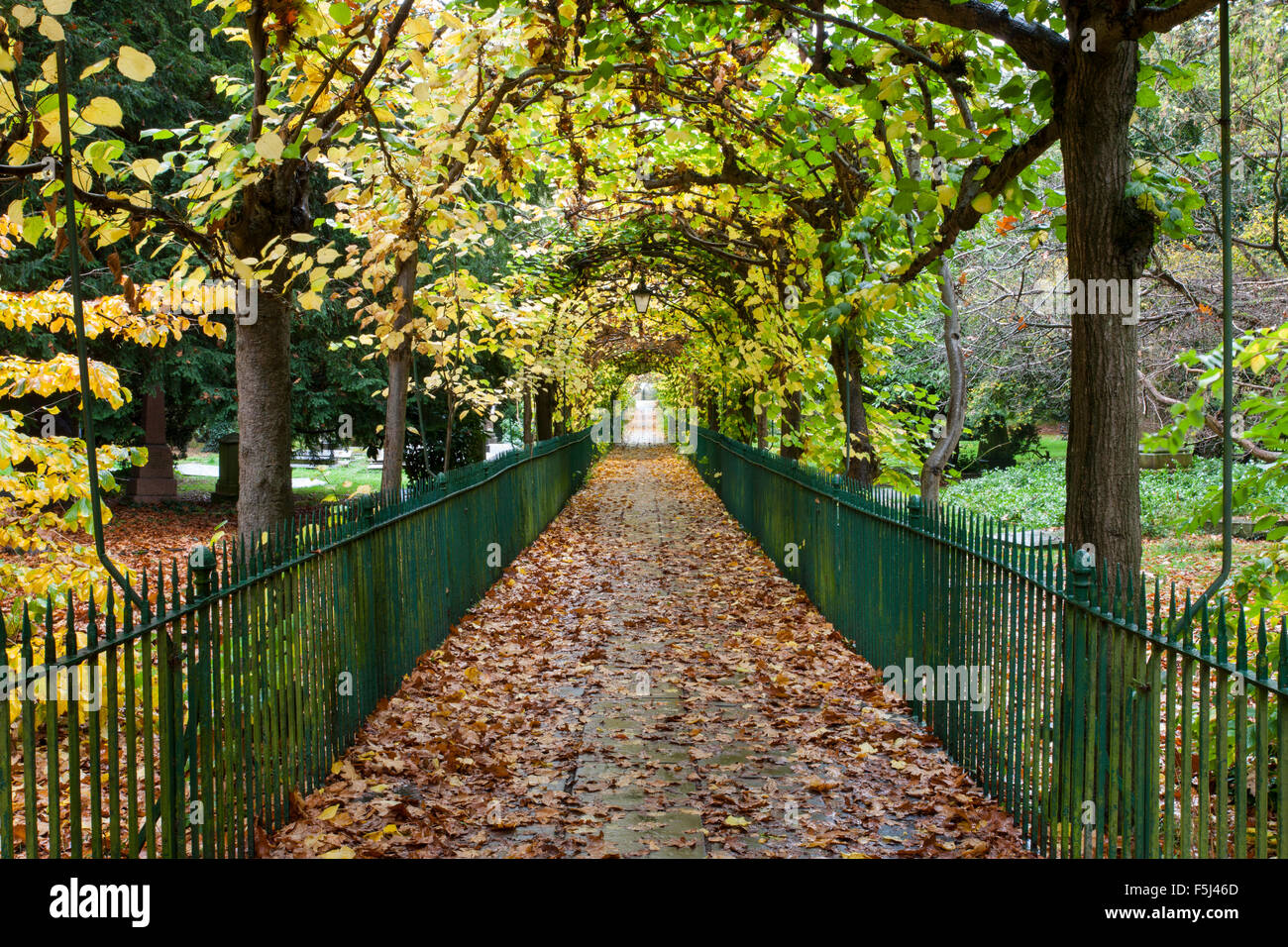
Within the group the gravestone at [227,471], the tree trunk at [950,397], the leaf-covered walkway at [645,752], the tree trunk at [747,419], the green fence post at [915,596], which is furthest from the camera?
the gravestone at [227,471]

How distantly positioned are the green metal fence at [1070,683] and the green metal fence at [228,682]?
3.36 m

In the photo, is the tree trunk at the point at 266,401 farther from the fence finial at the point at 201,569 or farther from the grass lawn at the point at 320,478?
the grass lawn at the point at 320,478

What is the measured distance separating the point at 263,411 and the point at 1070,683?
5.03 m

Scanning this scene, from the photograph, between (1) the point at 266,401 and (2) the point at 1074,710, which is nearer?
(2) the point at 1074,710

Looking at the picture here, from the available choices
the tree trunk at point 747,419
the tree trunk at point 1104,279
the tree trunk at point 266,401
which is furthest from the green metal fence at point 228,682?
the tree trunk at point 747,419

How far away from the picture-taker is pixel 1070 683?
4234 mm

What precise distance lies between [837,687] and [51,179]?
583 centimetres

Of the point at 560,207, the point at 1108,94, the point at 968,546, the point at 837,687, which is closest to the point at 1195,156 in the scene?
the point at 1108,94

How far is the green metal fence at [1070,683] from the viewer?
10.3ft

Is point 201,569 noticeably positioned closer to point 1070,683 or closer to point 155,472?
point 1070,683

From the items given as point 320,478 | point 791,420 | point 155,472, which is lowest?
point 155,472

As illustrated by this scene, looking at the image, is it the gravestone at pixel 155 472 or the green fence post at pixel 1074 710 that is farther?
the gravestone at pixel 155 472

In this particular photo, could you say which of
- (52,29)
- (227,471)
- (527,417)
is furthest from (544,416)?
(52,29)

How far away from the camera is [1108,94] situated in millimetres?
4566
